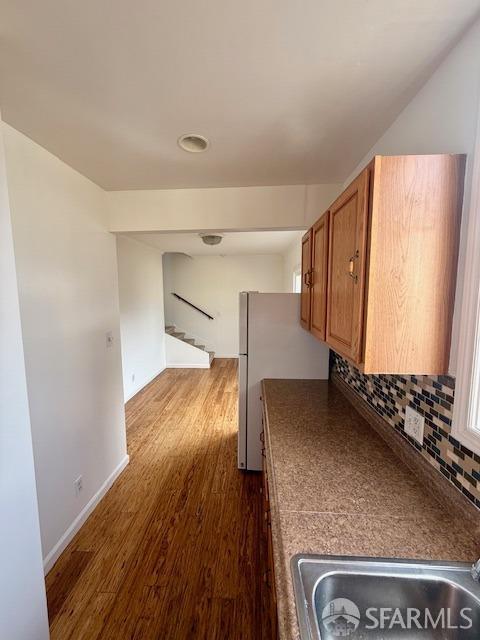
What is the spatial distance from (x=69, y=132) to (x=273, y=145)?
1097 mm

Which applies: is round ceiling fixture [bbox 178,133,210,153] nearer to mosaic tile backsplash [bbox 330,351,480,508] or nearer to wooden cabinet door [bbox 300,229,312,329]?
wooden cabinet door [bbox 300,229,312,329]

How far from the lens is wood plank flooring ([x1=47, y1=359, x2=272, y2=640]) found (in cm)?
133

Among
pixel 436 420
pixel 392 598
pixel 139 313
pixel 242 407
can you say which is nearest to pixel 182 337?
pixel 139 313

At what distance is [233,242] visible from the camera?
15.9 feet

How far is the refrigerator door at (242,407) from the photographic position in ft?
7.60

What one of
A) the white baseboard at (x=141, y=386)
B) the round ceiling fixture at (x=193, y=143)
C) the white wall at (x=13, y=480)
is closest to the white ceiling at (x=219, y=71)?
the round ceiling fixture at (x=193, y=143)

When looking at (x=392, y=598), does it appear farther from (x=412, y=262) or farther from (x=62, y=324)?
(x=62, y=324)

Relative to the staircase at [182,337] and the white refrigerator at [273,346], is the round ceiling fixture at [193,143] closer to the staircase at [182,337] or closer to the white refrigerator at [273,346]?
the white refrigerator at [273,346]

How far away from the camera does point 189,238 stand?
4422mm

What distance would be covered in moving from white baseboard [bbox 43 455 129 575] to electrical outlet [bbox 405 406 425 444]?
212cm

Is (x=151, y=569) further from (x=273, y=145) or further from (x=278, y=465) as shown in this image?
(x=273, y=145)

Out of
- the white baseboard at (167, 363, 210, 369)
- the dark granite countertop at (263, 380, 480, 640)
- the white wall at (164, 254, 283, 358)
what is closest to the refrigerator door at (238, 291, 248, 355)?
the dark granite countertop at (263, 380, 480, 640)

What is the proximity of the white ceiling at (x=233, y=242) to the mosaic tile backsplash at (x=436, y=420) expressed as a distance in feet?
9.61

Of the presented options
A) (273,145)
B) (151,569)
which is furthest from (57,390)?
(273,145)
